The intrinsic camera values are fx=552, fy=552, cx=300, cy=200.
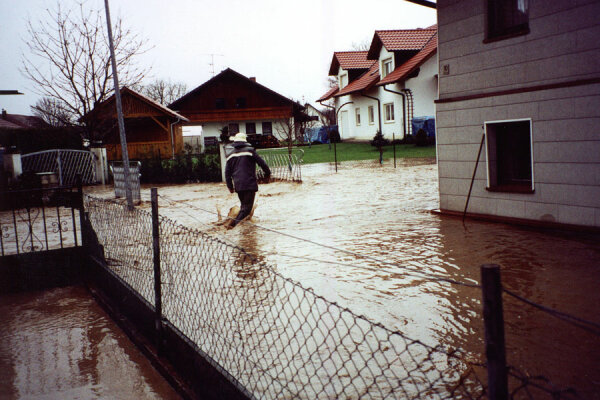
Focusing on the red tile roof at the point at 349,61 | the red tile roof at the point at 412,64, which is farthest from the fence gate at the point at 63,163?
the red tile roof at the point at 349,61

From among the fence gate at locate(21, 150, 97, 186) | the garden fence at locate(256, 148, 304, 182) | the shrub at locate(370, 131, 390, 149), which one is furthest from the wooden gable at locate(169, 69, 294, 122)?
the garden fence at locate(256, 148, 304, 182)

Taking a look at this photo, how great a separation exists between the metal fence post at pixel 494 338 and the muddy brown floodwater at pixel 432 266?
107cm

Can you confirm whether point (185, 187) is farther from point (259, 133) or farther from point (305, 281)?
point (259, 133)

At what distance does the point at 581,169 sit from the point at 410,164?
43.9 feet

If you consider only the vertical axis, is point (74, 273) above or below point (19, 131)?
below

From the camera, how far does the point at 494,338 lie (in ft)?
5.53

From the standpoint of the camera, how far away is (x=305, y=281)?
21.3 feet

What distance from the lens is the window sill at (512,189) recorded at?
9.01 m

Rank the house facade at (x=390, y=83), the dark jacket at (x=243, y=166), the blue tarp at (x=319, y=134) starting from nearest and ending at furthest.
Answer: the dark jacket at (x=243, y=166) < the house facade at (x=390, y=83) < the blue tarp at (x=319, y=134)

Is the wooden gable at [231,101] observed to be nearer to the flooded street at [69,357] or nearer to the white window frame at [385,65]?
the white window frame at [385,65]

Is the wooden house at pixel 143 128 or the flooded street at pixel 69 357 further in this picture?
the wooden house at pixel 143 128

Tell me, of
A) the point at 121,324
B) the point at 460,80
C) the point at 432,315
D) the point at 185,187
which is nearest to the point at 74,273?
the point at 121,324

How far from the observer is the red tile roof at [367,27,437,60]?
33094 millimetres

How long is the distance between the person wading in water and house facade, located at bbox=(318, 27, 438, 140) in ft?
62.7
